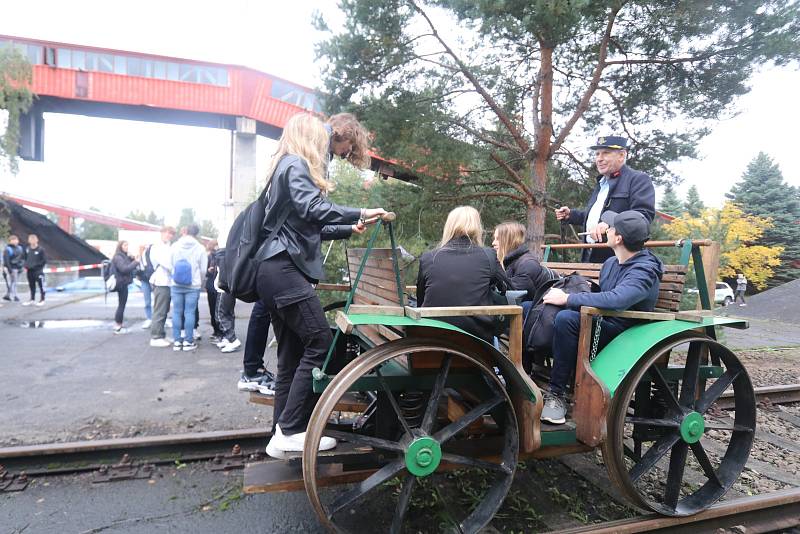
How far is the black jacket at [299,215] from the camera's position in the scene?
2.48 metres

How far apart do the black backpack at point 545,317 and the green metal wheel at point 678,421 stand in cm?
59

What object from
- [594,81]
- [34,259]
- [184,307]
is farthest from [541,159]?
[34,259]

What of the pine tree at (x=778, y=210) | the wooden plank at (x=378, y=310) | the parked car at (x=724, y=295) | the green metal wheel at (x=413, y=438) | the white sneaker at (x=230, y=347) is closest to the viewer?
the green metal wheel at (x=413, y=438)

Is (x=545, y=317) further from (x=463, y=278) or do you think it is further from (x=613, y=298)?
(x=463, y=278)

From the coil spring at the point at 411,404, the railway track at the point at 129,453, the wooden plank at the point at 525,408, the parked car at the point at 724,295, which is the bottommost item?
the parked car at the point at 724,295

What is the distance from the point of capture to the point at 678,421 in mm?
2875

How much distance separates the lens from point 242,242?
105 inches

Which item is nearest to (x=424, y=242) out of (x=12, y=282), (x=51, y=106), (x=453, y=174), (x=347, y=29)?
(x=453, y=174)

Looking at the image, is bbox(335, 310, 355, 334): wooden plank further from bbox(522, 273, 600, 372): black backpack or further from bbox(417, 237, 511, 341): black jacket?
bbox(522, 273, 600, 372): black backpack

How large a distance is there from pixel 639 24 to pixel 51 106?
32.8 metres

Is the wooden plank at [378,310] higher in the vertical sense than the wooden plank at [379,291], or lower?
lower

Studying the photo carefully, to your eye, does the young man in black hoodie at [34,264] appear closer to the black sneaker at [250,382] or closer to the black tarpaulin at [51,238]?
the black sneaker at [250,382]

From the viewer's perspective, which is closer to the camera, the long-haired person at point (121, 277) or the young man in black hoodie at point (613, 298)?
the young man in black hoodie at point (613, 298)

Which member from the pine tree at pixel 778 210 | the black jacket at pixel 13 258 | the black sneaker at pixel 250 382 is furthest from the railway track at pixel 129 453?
the pine tree at pixel 778 210
